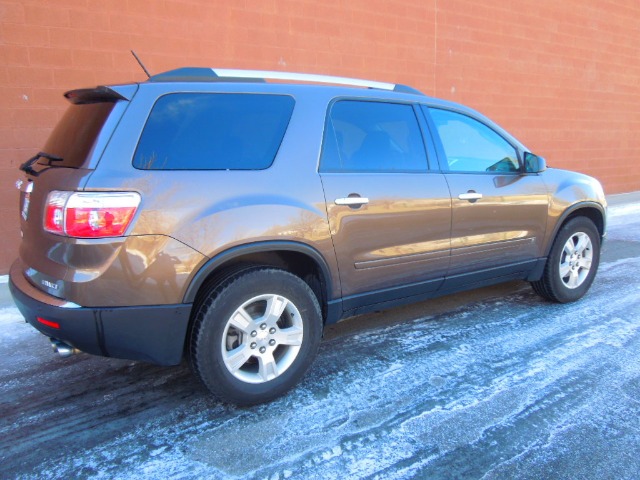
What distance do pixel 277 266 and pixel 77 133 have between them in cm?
137

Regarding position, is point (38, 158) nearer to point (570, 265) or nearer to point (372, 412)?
point (372, 412)

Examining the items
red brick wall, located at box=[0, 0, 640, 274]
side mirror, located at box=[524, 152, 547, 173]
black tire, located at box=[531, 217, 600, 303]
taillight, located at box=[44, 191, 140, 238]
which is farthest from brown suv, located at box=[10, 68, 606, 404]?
red brick wall, located at box=[0, 0, 640, 274]

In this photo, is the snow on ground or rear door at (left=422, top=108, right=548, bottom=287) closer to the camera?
the snow on ground

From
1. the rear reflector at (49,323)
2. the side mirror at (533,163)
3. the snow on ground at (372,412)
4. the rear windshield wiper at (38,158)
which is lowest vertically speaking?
the snow on ground at (372,412)

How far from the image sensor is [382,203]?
3281mm

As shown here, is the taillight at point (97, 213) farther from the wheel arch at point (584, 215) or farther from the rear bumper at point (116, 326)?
the wheel arch at point (584, 215)

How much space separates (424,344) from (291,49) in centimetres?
451

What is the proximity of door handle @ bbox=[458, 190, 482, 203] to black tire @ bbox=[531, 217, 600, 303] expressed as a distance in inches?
44.1

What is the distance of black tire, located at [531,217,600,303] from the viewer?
174 inches

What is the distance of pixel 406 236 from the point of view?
11.3 ft

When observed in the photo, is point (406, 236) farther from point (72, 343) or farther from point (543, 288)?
point (72, 343)

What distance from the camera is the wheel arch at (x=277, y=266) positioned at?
267cm

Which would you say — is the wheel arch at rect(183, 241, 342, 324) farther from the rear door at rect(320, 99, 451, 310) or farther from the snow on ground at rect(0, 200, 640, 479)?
the snow on ground at rect(0, 200, 640, 479)

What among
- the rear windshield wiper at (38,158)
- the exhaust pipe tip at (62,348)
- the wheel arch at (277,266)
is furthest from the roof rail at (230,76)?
the exhaust pipe tip at (62,348)
